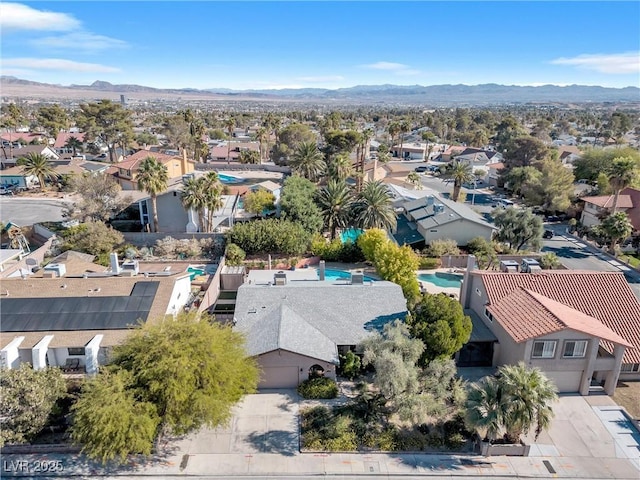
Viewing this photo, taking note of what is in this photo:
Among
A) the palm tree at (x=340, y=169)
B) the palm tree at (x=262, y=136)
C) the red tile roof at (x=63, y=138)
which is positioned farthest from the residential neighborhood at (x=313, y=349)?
the red tile roof at (x=63, y=138)

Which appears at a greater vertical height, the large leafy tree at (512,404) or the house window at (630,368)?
the large leafy tree at (512,404)

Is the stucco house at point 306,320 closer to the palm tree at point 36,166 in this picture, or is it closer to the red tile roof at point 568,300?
the red tile roof at point 568,300

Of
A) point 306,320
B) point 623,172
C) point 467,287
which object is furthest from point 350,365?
point 623,172

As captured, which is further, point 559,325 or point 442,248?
point 442,248

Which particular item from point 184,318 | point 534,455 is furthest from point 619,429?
point 184,318

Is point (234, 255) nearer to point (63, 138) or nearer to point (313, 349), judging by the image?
point (313, 349)

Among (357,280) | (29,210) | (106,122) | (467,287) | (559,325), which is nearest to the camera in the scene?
(559,325)

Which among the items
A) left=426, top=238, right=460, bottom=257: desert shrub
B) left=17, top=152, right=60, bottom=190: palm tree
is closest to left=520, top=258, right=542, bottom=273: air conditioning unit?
left=426, top=238, right=460, bottom=257: desert shrub
